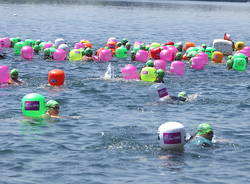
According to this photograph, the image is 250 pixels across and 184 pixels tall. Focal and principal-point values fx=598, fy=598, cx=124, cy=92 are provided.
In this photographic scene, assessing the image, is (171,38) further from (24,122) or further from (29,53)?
(24,122)

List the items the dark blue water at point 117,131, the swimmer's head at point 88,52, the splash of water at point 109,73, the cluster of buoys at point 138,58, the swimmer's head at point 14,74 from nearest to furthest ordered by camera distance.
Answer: the dark blue water at point 117,131 < the cluster of buoys at point 138,58 < the swimmer's head at point 14,74 < the splash of water at point 109,73 < the swimmer's head at point 88,52

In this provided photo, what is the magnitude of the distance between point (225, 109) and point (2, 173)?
10.9 meters

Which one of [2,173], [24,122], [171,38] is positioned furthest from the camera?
[171,38]

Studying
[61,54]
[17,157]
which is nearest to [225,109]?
[17,157]

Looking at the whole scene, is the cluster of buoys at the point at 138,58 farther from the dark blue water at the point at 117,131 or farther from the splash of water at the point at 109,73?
the splash of water at the point at 109,73

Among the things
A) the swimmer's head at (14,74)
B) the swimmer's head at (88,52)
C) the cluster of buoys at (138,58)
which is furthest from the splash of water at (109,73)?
the swimmer's head at (14,74)

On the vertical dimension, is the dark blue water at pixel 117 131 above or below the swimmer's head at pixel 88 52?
below

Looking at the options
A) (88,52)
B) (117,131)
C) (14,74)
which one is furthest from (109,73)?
(117,131)

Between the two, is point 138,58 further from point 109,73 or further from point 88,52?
point 109,73

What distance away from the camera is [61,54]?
33.7 metres

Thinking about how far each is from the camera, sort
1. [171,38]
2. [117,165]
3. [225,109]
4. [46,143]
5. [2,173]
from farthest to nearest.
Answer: [171,38], [225,109], [46,143], [117,165], [2,173]

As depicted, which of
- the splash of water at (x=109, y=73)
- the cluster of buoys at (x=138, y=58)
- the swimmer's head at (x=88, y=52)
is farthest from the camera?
the swimmer's head at (x=88, y=52)

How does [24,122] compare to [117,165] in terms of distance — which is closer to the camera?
[117,165]

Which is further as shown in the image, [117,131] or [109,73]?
[109,73]
